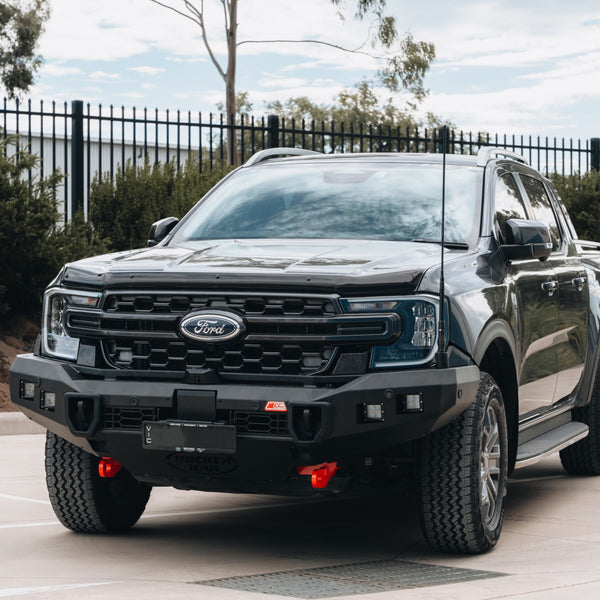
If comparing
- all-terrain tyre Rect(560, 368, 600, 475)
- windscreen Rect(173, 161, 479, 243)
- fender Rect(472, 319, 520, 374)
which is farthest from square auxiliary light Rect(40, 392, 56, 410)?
all-terrain tyre Rect(560, 368, 600, 475)

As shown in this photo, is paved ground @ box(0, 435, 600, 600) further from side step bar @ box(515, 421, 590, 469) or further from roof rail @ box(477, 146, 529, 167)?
roof rail @ box(477, 146, 529, 167)

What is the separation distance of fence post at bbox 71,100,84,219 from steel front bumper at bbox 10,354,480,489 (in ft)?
35.6

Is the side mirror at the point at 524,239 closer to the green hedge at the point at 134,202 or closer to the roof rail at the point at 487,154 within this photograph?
the roof rail at the point at 487,154

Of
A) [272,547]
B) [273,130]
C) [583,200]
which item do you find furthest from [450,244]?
[583,200]

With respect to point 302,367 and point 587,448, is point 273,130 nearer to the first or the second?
point 587,448

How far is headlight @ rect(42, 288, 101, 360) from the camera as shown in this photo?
19.2ft

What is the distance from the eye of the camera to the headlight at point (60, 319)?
19.2 feet

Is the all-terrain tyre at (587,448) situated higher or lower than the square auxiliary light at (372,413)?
lower

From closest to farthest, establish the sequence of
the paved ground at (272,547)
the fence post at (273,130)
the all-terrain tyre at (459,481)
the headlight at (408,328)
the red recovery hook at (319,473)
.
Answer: the paved ground at (272,547) → the headlight at (408,328) → the red recovery hook at (319,473) → the all-terrain tyre at (459,481) → the fence post at (273,130)

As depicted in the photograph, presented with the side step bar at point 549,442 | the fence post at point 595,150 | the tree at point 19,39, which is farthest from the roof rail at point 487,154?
the tree at point 19,39

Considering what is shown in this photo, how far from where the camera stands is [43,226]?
14.3m

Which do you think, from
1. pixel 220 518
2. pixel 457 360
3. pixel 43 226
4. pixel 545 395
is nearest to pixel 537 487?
pixel 545 395

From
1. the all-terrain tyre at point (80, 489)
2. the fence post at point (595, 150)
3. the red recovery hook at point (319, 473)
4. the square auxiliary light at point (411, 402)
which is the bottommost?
the all-terrain tyre at point (80, 489)

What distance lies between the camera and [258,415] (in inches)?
211
